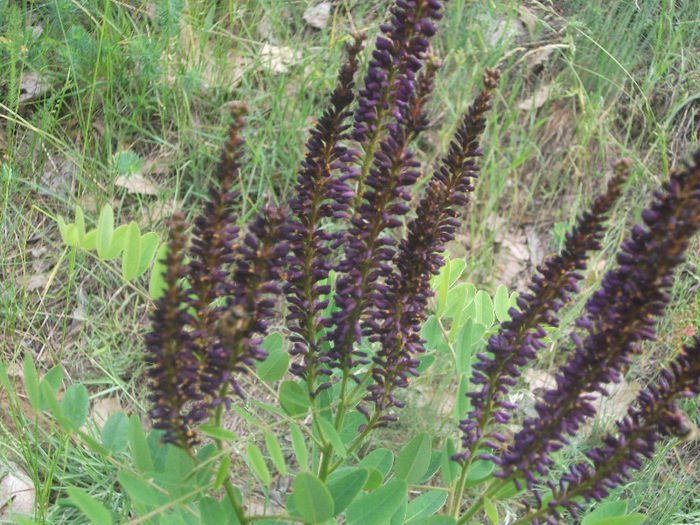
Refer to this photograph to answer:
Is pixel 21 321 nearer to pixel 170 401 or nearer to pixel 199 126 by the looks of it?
pixel 199 126

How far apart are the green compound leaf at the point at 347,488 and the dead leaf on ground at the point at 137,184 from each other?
92.5 inches

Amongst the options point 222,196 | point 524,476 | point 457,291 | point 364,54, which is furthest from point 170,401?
point 364,54

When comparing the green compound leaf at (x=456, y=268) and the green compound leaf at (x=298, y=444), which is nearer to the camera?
the green compound leaf at (x=298, y=444)

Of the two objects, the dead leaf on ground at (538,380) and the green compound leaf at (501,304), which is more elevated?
the green compound leaf at (501,304)

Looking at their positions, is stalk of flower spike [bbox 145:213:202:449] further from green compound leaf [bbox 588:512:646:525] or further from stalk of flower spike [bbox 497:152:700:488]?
green compound leaf [bbox 588:512:646:525]

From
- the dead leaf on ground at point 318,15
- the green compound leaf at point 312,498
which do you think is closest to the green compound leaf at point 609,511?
the green compound leaf at point 312,498

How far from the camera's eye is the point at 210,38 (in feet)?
14.8

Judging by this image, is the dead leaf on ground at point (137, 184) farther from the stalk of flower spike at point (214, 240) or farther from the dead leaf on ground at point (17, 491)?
the stalk of flower spike at point (214, 240)

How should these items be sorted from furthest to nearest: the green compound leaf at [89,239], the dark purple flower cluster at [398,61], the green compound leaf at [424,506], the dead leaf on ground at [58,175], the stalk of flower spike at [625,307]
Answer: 1. the dead leaf on ground at [58,175]
2. the green compound leaf at [424,506]
3. the green compound leaf at [89,239]
4. the dark purple flower cluster at [398,61]
5. the stalk of flower spike at [625,307]

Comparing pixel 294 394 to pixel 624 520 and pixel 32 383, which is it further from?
pixel 624 520

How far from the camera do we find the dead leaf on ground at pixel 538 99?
4.76 metres

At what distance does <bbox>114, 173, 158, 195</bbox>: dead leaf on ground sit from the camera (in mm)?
3801

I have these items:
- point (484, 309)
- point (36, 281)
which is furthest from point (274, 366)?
point (36, 281)

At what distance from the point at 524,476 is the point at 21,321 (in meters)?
2.41
